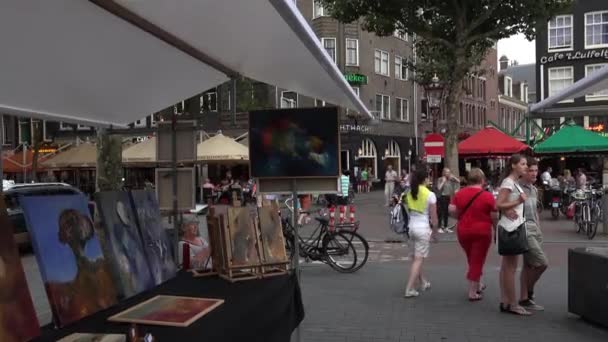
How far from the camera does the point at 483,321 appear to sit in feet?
21.2

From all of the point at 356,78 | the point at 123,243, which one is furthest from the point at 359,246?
the point at 356,78

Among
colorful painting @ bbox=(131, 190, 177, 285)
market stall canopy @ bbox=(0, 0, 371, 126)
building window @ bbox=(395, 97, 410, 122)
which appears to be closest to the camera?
market stall canopy @ bbox=(0, 0, 371, 126)

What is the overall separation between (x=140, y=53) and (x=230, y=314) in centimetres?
178

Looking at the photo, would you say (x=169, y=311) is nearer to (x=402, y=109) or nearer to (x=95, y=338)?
(x=95, y=338)

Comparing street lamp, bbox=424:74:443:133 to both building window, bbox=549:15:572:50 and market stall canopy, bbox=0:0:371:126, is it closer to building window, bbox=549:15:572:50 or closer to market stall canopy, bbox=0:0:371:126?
market stall canopy, bbox=0:0:371:126

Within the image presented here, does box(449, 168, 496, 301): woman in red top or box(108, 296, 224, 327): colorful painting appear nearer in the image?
box(108, 296, 224, 327): colorful painting

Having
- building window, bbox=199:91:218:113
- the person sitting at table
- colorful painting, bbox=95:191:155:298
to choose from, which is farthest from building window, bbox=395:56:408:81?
colorful painting, bbox=95:191:155:298

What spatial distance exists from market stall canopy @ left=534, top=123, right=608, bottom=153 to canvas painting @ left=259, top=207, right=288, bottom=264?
A: 1956 centimetres

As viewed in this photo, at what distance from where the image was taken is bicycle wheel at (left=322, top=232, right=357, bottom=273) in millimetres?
9703

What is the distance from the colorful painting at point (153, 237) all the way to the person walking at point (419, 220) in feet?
13.8

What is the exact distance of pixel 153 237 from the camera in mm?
3986

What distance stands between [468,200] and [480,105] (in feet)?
190

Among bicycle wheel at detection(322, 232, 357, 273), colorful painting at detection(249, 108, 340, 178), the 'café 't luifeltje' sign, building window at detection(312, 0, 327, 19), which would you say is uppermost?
building window at detection(312, 0, 327, 19)

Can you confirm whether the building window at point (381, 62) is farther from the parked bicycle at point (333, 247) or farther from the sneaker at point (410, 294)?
the sneaker at point (410, 294)
